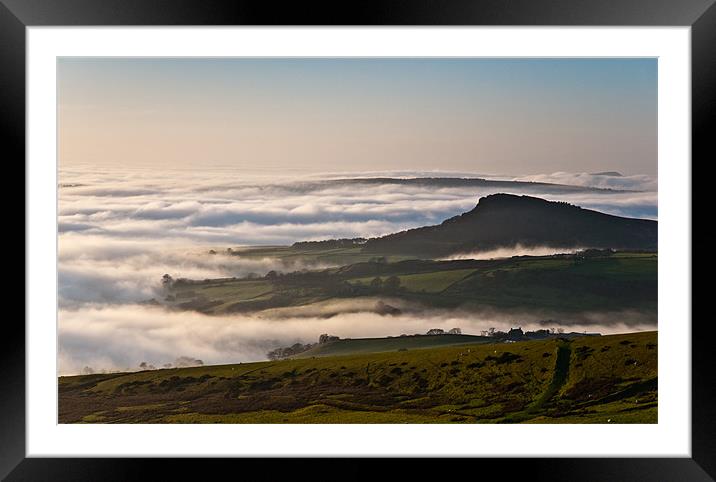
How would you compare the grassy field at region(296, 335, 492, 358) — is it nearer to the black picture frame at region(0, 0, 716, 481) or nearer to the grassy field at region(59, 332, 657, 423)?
the grassy field at region(59, 332, 657, 423)

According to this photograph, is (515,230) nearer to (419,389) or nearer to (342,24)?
(419,389)

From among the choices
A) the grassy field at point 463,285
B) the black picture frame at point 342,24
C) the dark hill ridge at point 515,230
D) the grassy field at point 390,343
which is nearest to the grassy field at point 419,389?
the grassy field at point 390,343

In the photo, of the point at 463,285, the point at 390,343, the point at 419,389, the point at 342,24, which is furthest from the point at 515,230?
the point at 342,24

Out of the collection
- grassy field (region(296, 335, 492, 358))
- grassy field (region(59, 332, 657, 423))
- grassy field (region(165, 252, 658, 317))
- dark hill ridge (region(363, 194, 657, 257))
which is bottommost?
grassy field (region(59, 332, 657, 423))

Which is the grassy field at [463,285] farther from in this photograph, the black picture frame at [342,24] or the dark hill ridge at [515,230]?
the black picture frame at [342,24]

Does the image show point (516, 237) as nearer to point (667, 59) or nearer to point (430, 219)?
point (430, 219)

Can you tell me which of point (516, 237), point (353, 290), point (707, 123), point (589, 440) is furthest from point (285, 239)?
point (707, 123)

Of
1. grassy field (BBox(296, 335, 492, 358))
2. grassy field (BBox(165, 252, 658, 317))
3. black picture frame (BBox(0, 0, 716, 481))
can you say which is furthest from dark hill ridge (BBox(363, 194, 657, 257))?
black picture frame (BBox(0, 0, 716, 481))
